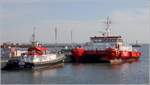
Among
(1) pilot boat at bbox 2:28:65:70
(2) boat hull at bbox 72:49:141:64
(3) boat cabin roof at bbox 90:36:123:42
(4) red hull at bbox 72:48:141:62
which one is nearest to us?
(1) pilot boat at bbox 2:28:65:70

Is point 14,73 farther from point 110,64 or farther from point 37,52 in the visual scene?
point 110,64

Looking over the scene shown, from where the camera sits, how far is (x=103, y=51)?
149 ft

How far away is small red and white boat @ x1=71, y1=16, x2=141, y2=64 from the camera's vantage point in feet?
150

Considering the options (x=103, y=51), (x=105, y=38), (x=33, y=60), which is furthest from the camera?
(x=105, y=38)

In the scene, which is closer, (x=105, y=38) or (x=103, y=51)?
(x=103, y=51)

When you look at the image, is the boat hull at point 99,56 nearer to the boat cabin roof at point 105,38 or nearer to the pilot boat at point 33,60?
the boat cabin roof at point 105,38

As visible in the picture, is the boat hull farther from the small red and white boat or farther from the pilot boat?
the pilot boat

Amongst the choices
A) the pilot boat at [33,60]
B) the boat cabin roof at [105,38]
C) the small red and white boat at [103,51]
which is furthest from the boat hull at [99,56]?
the pilot boat at [33,60]

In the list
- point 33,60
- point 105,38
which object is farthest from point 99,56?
point 33,60

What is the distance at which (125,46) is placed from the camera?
170 feet

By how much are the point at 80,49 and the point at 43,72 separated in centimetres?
1305

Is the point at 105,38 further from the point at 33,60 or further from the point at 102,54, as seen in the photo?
the point at 33,60

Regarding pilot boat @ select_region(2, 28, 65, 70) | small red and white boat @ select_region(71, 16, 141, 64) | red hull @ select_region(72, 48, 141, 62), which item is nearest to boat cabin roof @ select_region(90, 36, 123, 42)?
small red and white boat @ select_region(71, 16, 141, 64)

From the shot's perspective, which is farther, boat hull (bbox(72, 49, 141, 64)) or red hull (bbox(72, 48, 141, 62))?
boat hull (bbox(72, 49, 141, 64))
